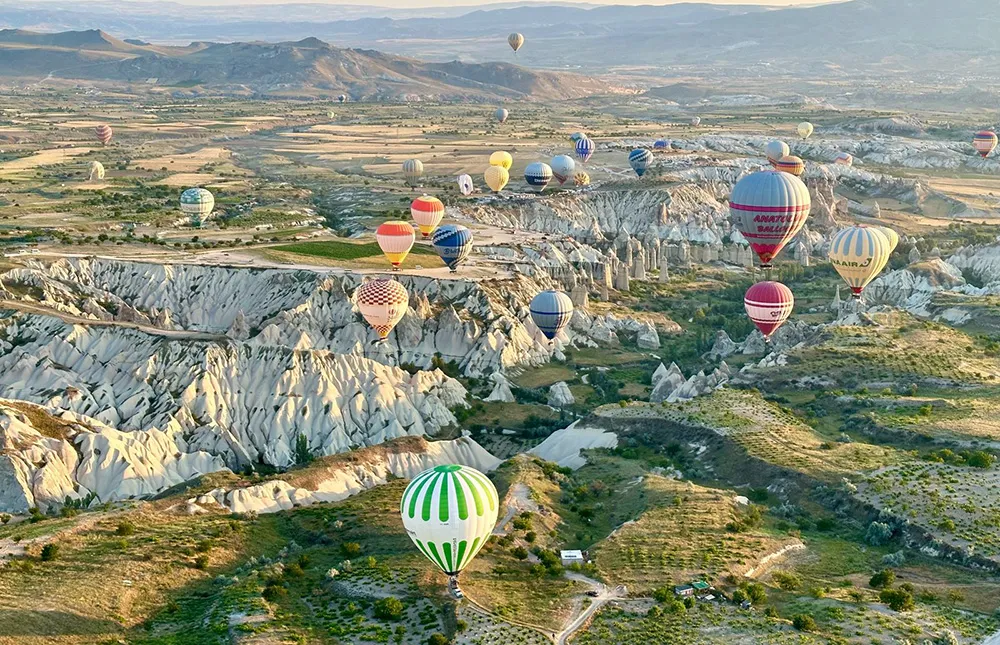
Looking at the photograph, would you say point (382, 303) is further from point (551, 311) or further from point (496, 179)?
point (496, 179)

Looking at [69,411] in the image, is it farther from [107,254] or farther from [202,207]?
[202,207]

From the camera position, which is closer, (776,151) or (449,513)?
(449,513)

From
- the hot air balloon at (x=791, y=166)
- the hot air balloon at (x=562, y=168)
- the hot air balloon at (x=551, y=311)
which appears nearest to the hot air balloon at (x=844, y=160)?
the hot air balloon at (x=791, y=166)

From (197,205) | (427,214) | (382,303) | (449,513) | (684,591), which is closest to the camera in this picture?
(449,513)

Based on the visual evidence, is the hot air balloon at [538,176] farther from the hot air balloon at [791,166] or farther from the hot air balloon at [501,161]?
A: the hot air balloon at [791,166]

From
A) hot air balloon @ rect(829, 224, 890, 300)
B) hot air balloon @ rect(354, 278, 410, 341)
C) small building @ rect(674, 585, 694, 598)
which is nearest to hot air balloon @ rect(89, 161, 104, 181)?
hot air balloon @ rect(354, 278, 410, 341)

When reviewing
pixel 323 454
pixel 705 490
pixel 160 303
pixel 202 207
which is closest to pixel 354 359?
pixel 323 454

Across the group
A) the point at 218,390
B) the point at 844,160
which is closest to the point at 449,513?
the point at 218,390
